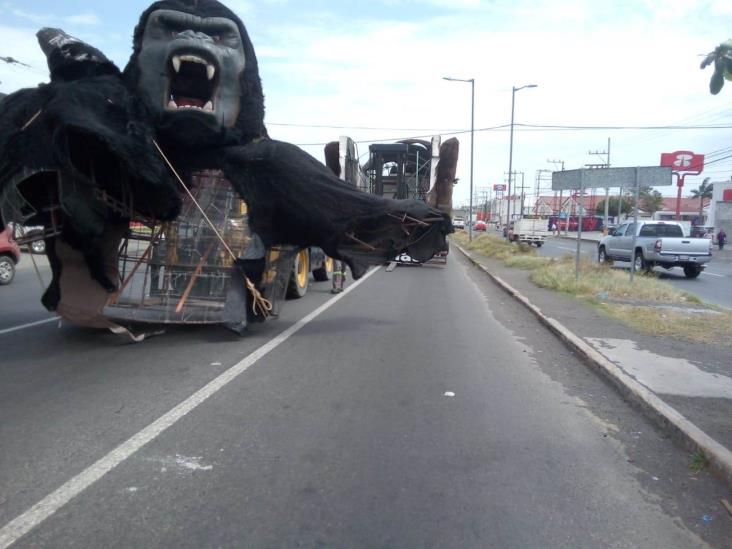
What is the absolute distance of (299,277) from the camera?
14.2 m

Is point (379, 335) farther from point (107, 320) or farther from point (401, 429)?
point (401, 429)

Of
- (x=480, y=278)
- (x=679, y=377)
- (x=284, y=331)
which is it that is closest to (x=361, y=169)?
(x=480, y=278)

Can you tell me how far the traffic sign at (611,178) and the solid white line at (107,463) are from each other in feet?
34.9

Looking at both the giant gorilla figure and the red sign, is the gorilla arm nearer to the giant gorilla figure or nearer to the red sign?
the giant gorilla figure

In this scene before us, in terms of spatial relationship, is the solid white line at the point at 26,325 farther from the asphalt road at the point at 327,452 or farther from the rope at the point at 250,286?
the rope at the point at 250,286

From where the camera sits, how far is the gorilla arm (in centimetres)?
880

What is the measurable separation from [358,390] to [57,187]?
450 cm

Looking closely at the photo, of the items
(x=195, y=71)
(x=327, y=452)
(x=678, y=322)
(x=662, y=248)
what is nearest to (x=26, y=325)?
(x=195, y=71)

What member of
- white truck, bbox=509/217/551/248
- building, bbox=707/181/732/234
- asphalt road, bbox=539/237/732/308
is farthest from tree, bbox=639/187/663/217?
asphalt road, bbox=539/237/732/308

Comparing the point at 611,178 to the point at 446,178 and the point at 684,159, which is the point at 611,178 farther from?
the point at 684,159

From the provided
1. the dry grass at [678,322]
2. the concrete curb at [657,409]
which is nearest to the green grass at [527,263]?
the dry grass at [678,322]

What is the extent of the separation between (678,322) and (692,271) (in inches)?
540

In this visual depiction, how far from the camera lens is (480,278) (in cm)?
2152

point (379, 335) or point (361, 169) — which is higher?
point (361, 169)
